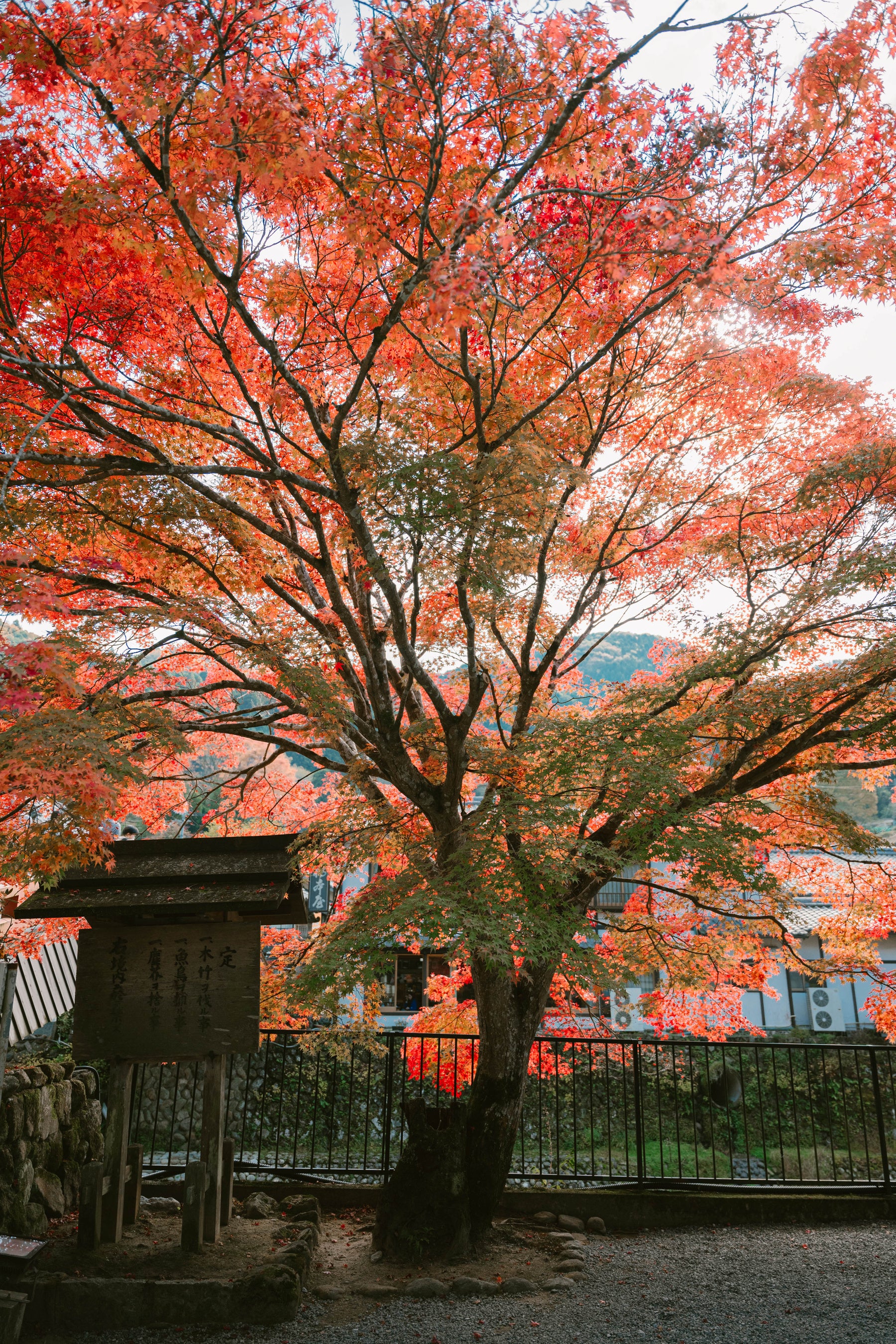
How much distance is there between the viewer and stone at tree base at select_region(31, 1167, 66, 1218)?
6.33 meters

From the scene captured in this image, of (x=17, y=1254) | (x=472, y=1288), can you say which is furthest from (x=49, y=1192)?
(x=472, y=1288)

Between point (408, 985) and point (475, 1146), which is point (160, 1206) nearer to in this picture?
point (475, 1146)

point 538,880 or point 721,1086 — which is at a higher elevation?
point 538,880

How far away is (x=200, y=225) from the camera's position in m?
5.06

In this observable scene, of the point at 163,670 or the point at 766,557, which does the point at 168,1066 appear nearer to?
the point at 163,670

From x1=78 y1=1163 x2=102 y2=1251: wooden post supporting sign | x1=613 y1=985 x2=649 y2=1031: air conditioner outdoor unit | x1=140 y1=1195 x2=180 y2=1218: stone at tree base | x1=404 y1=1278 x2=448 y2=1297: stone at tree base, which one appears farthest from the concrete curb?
x1=613 y1=985 x2=649 y2=1031: air conditioner outdoor unit

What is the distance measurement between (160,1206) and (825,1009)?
1905 centimetres

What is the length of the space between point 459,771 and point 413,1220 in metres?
3.62

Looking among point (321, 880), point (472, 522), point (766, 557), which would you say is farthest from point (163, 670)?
point (321, 880)

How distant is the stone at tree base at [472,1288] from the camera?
578 cm

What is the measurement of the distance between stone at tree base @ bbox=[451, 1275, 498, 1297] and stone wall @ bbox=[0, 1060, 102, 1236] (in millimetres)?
2884

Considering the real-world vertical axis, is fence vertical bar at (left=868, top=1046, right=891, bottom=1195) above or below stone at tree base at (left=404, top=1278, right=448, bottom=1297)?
above

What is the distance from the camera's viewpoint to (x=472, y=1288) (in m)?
5.81

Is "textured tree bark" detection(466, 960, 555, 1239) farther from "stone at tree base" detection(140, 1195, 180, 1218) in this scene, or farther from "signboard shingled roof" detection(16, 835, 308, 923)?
"stone at tree base" detection(140, 1195, 180, 1218)
